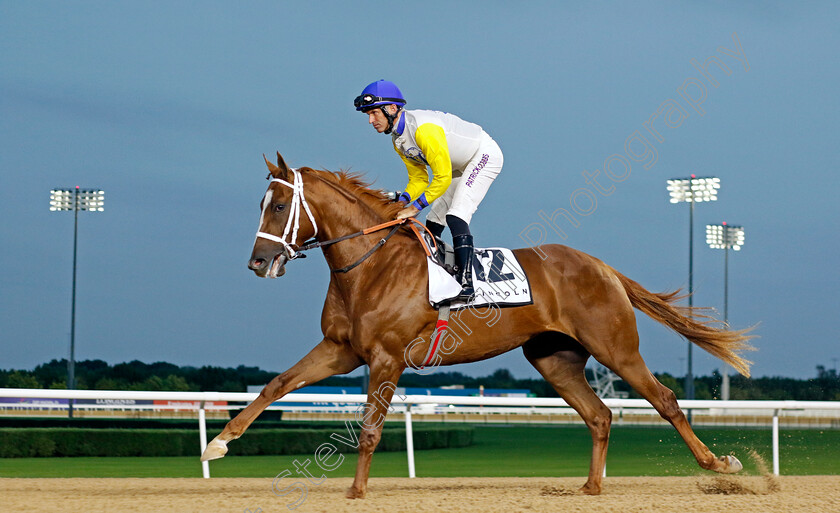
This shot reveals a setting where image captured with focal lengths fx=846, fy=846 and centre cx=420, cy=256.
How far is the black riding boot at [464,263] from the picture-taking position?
171 inches

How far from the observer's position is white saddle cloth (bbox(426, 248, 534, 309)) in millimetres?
4281

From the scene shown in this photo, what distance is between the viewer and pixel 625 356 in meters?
4.76

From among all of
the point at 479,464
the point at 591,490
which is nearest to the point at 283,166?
the point at 591,490

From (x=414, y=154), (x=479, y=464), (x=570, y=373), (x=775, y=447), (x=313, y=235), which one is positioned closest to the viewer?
(x=313, y=235)

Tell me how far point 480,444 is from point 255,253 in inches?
573

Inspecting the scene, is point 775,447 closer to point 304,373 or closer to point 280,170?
point 304,373

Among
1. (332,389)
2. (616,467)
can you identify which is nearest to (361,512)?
(616,467)

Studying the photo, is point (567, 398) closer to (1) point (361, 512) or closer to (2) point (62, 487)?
(1) point (361, 512)

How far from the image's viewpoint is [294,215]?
415cm

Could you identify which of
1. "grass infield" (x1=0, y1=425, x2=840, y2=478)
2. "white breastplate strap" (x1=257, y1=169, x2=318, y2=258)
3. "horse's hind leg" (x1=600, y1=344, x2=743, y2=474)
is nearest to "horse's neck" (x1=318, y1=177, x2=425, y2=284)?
"white breastplate strap" (x1=257, y1=169, x2=318, y2=258)

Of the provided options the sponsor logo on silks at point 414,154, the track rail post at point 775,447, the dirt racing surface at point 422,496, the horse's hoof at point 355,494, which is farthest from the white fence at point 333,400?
the sponsor logo on silks at point 414,154

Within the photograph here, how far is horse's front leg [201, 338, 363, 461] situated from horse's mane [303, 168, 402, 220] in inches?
29.8

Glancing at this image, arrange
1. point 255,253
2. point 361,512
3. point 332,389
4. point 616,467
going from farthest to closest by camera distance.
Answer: point 332,389, point 616,467, point 255,253, point 361,512

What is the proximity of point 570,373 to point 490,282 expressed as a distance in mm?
904
